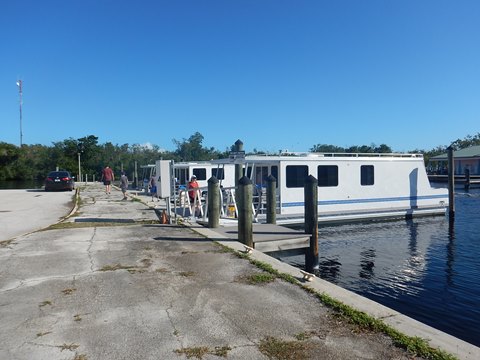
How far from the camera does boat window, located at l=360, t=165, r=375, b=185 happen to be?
61.3 ft

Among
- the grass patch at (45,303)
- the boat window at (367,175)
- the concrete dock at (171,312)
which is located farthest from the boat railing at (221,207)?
the grass patch at (45,303)

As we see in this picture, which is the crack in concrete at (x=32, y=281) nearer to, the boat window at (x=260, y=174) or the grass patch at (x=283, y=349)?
the grass patch at (x=283, y=349)

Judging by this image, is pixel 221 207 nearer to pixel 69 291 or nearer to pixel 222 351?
pixel 69 291

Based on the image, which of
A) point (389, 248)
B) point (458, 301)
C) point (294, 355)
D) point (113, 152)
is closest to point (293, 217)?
point (389, 248)

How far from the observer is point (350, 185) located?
60.2ft

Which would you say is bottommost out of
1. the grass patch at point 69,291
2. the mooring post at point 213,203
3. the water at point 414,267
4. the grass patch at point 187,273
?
the water at point 414,267

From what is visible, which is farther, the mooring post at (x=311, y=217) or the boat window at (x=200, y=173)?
the boat window at (x=200, y=173)

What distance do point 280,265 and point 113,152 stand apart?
69.6 m

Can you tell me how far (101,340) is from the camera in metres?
4.09

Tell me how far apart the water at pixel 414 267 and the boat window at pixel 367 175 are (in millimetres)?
1962

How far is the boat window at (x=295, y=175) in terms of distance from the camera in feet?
55.1

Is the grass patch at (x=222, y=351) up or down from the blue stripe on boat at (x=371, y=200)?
down

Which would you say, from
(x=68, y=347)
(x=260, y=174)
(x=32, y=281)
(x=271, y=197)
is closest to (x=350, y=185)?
(x=260, y=174)

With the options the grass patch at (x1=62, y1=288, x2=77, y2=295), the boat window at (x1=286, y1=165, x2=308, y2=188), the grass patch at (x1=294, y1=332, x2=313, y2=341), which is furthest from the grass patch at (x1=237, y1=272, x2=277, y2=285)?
the boat window at (x1=286, y1=165, x2=308, y2=188)
